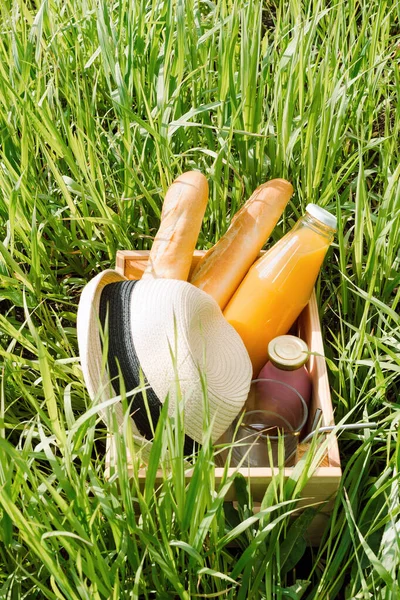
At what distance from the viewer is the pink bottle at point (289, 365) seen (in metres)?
1.26

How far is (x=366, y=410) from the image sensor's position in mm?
1317

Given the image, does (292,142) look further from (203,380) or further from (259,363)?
(203,380)

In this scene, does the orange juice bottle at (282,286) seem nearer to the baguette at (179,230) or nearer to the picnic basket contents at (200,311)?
the picnic basket contents at (200,311)

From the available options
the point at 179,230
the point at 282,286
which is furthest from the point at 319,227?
the point at 179,230

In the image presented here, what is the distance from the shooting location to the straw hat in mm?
1165

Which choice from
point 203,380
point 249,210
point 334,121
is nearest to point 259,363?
point 249,210

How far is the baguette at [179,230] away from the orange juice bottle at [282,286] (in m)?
0.13

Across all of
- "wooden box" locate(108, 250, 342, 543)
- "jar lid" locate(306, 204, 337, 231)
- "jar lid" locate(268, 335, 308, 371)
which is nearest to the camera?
"wooden box" locate(108, 250, 342, 543)

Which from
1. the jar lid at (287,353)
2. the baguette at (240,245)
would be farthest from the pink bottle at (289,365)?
the baguette at (240,245)

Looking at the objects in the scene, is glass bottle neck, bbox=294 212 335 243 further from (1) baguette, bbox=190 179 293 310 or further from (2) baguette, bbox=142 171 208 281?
(2) baguette, bbox=142 171 208 281

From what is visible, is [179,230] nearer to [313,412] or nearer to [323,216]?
[323,216]

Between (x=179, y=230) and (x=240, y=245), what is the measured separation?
0.42 feet

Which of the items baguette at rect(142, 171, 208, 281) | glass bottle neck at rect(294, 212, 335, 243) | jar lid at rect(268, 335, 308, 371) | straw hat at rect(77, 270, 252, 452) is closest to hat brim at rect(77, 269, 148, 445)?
straw hat at rect(77, 270, 252, 452)

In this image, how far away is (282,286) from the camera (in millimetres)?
1390
